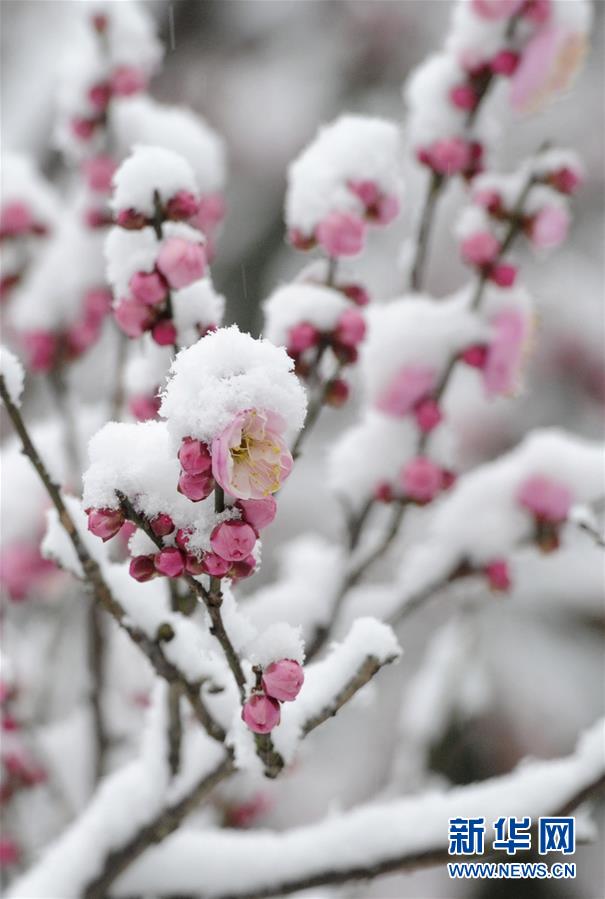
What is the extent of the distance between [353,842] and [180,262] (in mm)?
732

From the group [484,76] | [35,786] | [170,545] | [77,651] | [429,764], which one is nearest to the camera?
[170,545]

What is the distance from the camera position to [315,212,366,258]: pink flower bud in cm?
108

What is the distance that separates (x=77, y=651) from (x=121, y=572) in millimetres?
1996

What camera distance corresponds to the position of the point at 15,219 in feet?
5.04

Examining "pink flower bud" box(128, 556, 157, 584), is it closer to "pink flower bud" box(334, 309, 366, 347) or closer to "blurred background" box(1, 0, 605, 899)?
"pink flower bud" box(334, 309, 366, 347)

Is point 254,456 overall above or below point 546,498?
below

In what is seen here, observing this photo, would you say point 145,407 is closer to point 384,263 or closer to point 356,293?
point 356,293

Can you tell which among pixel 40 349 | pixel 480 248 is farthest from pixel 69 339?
pixel 480 248

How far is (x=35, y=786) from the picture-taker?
67.5 inches

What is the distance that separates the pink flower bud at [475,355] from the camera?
1.37 meters

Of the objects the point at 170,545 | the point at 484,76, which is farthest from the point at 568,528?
the point at 170,545

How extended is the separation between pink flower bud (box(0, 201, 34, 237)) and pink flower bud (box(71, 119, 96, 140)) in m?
0.16

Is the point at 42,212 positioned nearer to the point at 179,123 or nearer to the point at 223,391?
the point at 179,123

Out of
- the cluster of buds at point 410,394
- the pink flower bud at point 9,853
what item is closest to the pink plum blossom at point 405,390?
the cluster of buds at point 410,394
